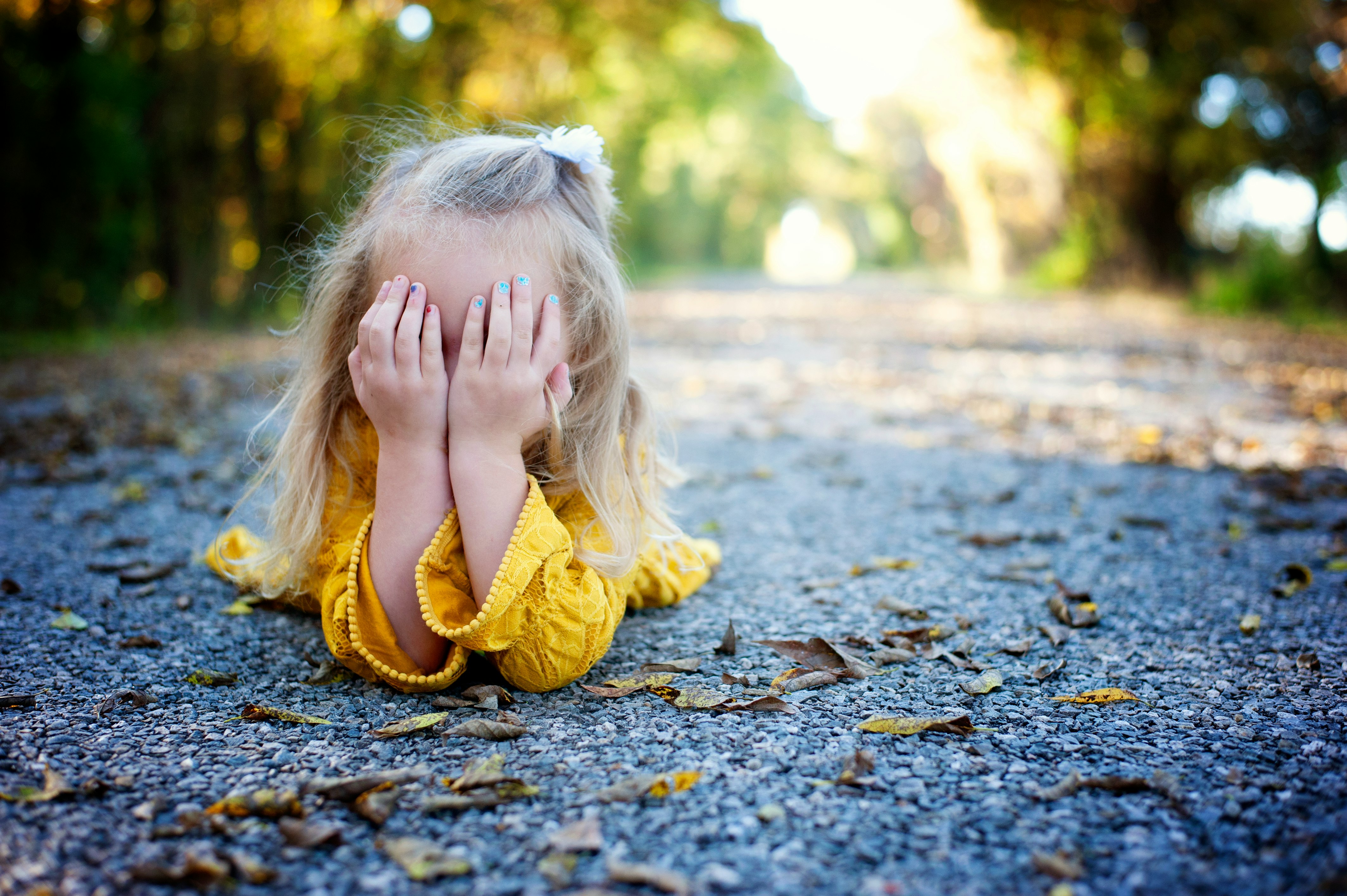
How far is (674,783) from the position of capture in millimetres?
1556

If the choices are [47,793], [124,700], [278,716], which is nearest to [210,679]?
[124,700]

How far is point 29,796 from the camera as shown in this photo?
1.45 meters

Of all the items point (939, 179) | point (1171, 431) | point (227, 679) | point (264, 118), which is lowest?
point (227, 679)

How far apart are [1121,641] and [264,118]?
37.0 ft

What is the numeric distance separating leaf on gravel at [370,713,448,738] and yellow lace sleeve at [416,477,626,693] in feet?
0.50

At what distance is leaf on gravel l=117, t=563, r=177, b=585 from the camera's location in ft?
8.77

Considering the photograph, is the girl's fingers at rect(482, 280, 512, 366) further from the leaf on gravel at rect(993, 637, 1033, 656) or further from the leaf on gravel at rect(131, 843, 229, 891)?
the leaf on gravel at rect(993, 637, 1033, 656)

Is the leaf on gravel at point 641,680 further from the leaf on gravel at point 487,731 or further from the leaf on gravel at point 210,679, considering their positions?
the leaf on gravel at point 210,679

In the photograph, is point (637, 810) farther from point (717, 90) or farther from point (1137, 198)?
point (717, 90)

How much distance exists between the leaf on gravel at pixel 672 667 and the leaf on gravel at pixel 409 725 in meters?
0.49

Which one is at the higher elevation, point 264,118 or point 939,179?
point 939,179

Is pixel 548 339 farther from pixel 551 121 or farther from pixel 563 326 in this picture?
pixel 551 121

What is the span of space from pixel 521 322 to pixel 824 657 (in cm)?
106

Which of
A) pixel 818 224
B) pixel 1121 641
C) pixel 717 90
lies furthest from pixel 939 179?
pixel 1121 641
